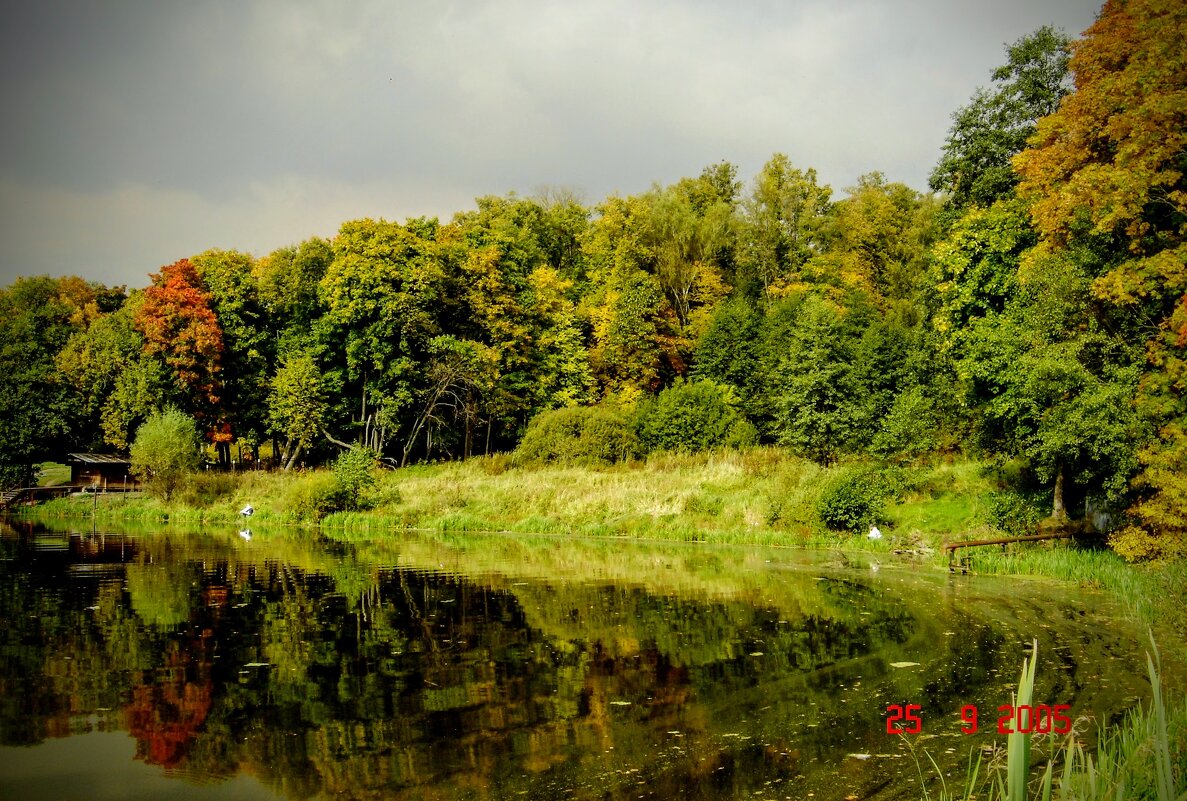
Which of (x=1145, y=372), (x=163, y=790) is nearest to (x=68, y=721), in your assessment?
(x=163, y=790)

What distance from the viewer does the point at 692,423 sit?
4162 cm

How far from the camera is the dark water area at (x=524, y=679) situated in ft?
25.2

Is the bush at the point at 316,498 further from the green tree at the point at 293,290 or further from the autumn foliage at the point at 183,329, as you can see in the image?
the green tree at the point at 293,290

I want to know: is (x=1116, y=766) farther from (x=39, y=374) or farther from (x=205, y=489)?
(x=39, y=374)

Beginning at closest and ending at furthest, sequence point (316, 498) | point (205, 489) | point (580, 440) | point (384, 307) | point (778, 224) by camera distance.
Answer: point (316, 498), point (580, 440), point (205, 489), point (384, 307), point (778, 224)

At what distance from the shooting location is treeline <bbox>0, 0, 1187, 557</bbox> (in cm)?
1884

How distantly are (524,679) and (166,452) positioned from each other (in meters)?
34.4

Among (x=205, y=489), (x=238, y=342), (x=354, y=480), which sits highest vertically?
(x=238, y=342)

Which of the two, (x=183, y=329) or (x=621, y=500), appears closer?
(x=621, y=500)

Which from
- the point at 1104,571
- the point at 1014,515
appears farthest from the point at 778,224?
the point at 1104,571

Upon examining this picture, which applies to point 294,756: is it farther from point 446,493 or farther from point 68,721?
point 446,493

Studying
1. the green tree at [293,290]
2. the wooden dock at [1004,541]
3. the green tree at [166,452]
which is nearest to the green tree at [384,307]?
the green tree at [293,290]

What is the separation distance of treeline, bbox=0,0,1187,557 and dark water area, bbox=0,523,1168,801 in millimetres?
5802

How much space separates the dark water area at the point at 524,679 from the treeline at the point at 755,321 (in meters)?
5.80
